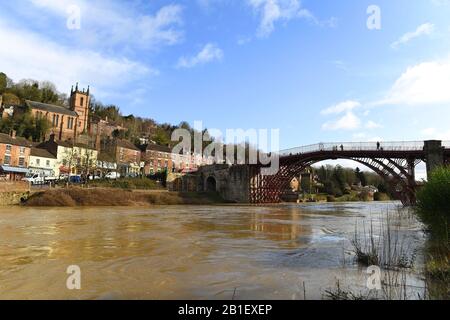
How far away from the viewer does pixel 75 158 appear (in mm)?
62312

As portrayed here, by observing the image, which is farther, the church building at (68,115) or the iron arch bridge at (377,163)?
the church building at (68,115)

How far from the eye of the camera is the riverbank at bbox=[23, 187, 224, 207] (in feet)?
132

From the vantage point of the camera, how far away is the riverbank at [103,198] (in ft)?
132

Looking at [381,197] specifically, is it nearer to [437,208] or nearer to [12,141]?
[12,141]

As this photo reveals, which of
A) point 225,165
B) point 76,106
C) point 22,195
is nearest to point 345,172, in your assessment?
point 225,165

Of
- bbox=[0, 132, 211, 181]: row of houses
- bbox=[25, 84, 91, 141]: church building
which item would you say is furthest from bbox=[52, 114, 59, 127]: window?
bbox=[0, 132, 211, 181]: row of houses

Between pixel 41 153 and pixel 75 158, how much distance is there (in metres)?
6.57

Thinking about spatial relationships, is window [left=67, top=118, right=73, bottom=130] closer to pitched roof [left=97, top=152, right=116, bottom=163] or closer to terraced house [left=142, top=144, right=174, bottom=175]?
pitched roof [left=97, top=152, right=116, bottom=163]

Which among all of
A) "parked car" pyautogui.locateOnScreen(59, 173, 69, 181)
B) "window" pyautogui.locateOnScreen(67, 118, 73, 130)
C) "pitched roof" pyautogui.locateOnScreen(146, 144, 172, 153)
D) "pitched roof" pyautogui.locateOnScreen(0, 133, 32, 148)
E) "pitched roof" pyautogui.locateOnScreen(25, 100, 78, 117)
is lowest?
"parked car" pyautogui.locateOnScreen(59, 173, 69, 181)

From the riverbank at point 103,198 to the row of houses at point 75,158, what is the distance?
857cm

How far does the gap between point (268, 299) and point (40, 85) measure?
11209cm

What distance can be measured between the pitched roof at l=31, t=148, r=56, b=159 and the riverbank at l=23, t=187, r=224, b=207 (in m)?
22.8

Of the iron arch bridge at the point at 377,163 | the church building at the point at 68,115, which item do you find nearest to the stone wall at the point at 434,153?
the iron arch bridge at the point at 377,163

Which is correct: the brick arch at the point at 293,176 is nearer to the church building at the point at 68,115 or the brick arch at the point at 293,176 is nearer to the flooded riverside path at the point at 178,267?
the flooded riverside path at the point at 178,267
